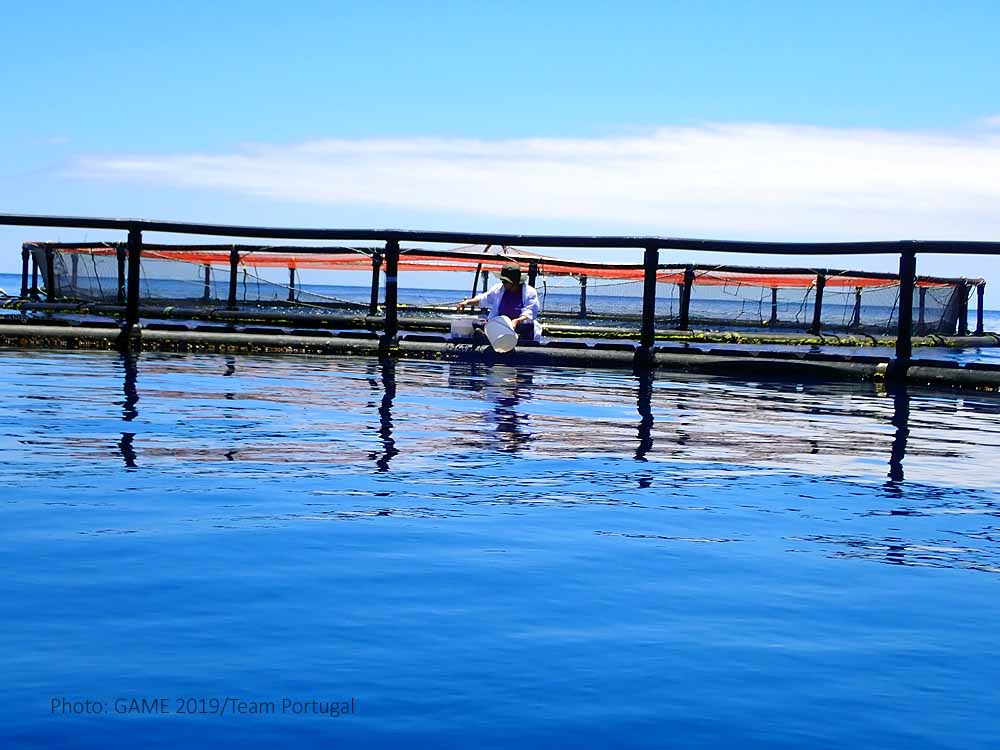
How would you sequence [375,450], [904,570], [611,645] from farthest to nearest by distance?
[375,450]
[904,570]
[611,645]

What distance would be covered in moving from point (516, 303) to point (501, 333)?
1.88 ft

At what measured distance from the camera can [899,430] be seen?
787cm

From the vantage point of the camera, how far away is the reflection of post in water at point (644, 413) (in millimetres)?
6516

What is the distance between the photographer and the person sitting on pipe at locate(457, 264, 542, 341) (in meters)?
13.0

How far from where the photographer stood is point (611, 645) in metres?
3.03

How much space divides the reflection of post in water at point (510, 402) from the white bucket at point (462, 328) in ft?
2.52

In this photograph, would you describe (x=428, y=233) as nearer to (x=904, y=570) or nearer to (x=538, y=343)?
(x=538, y=343)

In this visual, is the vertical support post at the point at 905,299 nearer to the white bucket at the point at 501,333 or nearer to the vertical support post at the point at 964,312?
the white bucket at the point at 501,333

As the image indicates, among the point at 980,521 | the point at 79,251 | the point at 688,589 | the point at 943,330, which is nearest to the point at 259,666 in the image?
the point at 688,589

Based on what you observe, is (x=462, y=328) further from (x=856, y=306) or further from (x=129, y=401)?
(x=856, y=306)

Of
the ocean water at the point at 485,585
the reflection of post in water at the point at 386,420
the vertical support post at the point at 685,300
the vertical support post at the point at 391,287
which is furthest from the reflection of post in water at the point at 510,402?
the vertical support post at the point at 685,300

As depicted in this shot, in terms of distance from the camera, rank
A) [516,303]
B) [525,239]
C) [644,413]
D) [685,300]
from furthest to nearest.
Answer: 1. [685,300]
2. [516,303]
3. [525,239]
4. [644,413]

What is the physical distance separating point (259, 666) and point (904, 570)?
217 centimetres

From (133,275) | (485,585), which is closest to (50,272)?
(133,275)
